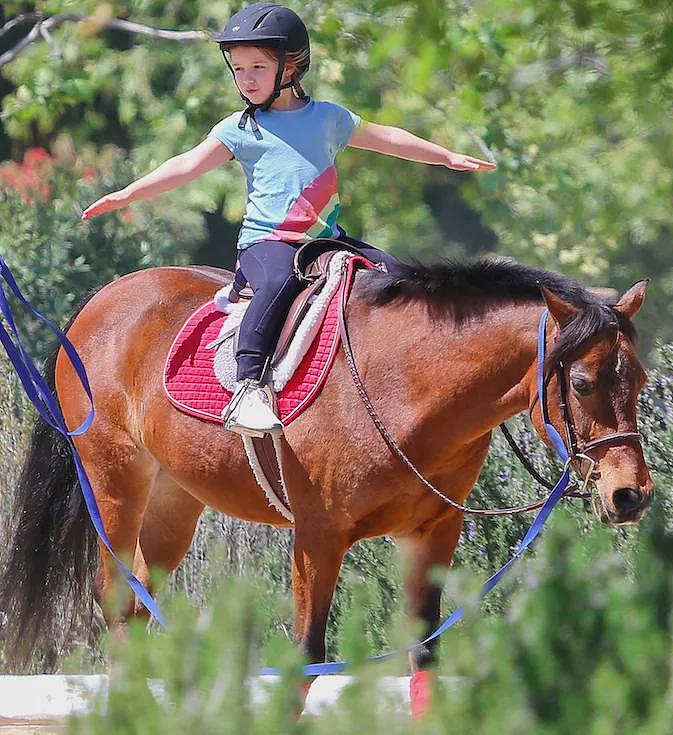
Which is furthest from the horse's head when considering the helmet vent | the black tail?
the black tail

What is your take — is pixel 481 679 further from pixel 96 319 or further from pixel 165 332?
pixel 96 319

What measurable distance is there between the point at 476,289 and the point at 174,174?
1030 mm

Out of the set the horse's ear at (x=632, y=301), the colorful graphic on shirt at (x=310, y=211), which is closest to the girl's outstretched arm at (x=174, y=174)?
the colorful graphic on shirt at (x=310, y=211)

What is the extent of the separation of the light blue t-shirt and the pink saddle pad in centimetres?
22

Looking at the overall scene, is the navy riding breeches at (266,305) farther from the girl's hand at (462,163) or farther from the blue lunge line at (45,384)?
the blue lunge line at (45,384)

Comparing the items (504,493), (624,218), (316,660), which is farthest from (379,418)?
(624,218)

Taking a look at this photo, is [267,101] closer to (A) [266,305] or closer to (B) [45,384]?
(A) [266,305]

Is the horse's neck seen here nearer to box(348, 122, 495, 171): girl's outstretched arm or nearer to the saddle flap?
the saddle flap

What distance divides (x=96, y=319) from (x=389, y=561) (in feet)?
5.32

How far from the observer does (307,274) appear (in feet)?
13.1

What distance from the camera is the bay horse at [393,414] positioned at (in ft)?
11.3

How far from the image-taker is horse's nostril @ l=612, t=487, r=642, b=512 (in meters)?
3.33

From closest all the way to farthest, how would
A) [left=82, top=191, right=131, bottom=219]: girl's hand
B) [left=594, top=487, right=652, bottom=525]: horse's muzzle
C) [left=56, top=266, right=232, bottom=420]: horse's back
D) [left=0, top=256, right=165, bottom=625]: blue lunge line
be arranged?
[left=594, top=487, right=652, bottom=525]: horse's muzzle → [left=82, top=191, right=131, bottom=219]: girl's hand → [left=0, top=256, right=165, bottom=625]: blue lunge line → [left=56, top=266, right=232, bottom=420]: horse's back

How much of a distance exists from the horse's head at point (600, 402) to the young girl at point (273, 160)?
28.3 inches
